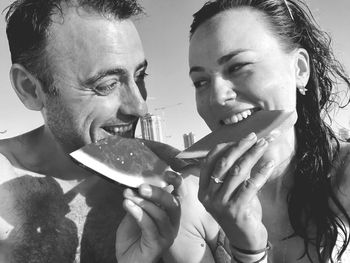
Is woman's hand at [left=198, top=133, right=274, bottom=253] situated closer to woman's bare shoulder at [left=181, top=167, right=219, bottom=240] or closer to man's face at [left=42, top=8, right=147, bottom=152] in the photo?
woman's bare shoulder at [left=181, top=167, right=219, bottom=240]

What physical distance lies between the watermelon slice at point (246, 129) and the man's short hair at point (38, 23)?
4.92 ft

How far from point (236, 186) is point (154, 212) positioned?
61cm

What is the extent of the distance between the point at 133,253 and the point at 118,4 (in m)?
2.32

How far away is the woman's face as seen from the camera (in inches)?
111

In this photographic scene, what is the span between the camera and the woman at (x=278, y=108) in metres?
2.83

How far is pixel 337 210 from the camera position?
10.4ft

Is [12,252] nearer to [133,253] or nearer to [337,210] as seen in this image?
[133,253]

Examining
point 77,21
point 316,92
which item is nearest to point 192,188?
point 316,92

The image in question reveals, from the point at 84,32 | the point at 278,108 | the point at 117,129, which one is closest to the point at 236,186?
the point at 278,108

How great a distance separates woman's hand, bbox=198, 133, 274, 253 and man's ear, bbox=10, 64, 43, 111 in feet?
6.81

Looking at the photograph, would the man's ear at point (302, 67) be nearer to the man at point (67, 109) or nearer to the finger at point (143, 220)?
the man at point (67, 109)

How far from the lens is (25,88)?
11.4ft

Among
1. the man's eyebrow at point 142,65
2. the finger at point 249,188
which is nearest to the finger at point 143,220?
the finger at point 249,188

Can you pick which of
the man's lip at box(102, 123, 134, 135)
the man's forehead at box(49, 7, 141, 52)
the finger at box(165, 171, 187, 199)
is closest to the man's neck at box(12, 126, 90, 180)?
the man's lip at box(102, 123, 134, 135)
